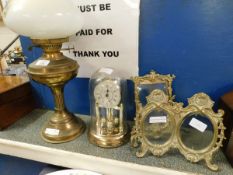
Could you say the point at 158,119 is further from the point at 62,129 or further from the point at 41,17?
the point at 41,17

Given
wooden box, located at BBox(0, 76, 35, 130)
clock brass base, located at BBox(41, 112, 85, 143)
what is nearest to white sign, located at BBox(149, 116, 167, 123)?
clock brass base, located at BBox(41, 112, 85, 143)

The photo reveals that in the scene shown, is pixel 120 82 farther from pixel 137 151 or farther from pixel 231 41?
pixel 231 41

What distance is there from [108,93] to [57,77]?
8.2 inches

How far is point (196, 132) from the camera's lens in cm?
77

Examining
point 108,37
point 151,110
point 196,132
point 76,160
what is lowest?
point 76,160

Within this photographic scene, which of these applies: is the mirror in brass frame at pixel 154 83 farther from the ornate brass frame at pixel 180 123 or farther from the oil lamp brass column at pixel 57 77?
the oil lamp brass column at pixel 57 77

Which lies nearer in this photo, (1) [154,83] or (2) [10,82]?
(1) [154,83]

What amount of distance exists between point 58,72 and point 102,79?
0.19 m

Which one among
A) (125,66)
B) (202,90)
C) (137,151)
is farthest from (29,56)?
(202,90)

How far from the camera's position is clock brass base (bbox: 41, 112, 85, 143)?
2.86ft

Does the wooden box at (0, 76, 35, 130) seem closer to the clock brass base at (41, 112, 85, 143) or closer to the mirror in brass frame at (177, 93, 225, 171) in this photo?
the clock brass base at (41, 112, 85, 143)

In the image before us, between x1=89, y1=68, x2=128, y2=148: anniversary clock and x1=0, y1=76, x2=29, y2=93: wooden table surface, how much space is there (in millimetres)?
435

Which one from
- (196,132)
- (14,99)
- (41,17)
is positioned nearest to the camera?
(41,17)

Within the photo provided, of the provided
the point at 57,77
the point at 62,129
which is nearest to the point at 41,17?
the point at 57,77
